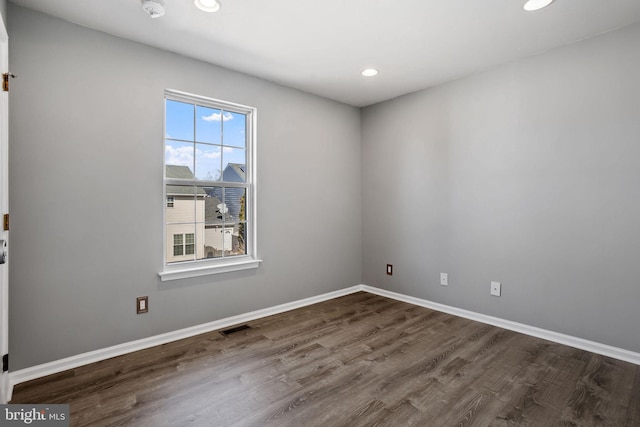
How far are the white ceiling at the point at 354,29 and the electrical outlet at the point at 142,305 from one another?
6.73ft

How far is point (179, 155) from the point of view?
290 cm

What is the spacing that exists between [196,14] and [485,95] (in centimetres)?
262

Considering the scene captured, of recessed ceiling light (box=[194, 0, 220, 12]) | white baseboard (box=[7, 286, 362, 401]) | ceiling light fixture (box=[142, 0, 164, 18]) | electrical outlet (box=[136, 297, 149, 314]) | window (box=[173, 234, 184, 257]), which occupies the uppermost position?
recessed ceiling light (box=[194, 0, 220, 12])

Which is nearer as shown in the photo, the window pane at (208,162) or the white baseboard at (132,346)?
the white baseboard at (132,346)

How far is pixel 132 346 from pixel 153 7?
2438mm

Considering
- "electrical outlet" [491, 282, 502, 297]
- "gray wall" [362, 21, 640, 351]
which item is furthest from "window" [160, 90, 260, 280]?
"electrical outlet" [491, 282, 502, 297]

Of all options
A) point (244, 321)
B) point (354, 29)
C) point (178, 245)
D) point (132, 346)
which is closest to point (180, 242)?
point (178, 245)

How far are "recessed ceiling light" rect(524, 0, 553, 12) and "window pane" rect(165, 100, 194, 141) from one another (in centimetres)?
268

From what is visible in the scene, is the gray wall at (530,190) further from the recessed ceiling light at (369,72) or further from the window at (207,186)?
the window at (207,186)

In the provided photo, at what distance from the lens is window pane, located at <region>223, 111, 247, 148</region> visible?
3.21m

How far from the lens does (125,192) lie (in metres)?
2.54

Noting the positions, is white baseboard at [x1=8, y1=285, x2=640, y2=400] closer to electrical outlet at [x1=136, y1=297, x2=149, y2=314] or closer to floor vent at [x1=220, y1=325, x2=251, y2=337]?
floor vent at [x1=220, y1=325, x2=251, y2=337]

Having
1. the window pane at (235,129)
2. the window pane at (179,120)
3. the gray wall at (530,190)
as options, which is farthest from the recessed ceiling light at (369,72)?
the window pane at (179,120)

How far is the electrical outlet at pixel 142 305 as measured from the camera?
8.55ft
